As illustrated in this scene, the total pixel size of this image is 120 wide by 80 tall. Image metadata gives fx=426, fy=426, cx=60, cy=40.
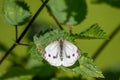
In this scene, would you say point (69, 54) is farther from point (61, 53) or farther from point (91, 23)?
point (91, 23)

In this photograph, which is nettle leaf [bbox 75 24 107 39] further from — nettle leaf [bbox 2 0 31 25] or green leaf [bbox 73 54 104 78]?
nettle leaf [bbox 2 0 31 25]

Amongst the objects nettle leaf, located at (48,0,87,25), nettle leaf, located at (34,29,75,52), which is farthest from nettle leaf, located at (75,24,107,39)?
nettle leaf, located at (48,0,87,25)

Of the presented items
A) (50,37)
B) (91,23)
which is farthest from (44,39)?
(91,23)

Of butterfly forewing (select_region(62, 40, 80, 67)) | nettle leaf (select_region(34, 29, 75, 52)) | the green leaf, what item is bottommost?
the green leaf

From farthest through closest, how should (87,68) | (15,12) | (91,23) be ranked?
(91,23)
(15,12)
(87,68)

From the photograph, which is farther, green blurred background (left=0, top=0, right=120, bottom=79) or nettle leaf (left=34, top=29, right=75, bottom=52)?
green blurred background (left=0, top=0, right=120, bottom=79)

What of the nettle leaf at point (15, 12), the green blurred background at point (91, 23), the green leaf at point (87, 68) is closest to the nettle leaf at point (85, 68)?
the green leaf at point (87, 68)
